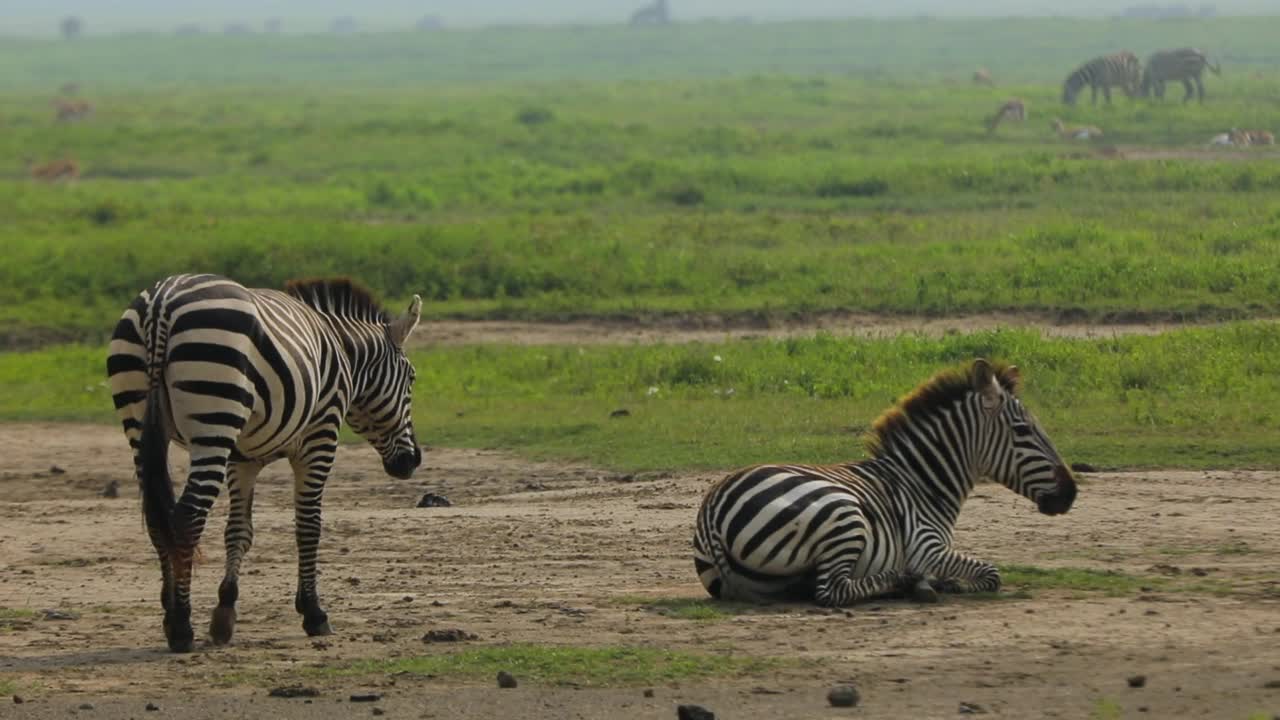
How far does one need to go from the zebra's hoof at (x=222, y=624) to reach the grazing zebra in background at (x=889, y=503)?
2.03 metres

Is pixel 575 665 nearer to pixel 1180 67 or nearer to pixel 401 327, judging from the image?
pixel 401 327

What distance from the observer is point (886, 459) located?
932 centimetres

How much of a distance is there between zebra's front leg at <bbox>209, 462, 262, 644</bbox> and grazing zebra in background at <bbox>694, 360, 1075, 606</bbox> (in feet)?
6.44

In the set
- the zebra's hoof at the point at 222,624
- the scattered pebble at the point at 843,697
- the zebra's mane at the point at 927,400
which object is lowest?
the zebra's hoof at the point at 222,624

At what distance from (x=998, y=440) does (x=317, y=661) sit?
130 inches

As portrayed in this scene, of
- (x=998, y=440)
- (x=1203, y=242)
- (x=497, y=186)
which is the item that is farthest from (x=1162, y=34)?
(x=998, y=440)

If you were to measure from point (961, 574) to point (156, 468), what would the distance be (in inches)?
136

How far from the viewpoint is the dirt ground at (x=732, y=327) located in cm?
1733

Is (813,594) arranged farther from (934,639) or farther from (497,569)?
(497,569)

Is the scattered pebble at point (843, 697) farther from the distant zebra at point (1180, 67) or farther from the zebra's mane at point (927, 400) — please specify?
the distant zebra at point (1180, 67)

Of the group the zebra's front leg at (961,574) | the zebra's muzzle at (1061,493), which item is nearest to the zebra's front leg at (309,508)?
the zebra's front leg at (961,574)

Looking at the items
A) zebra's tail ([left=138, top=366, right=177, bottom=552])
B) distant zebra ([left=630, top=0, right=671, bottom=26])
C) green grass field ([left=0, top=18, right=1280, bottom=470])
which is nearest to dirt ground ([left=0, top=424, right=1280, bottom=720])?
zebra's tail ([left=138, top=366, right=177, bottom=552])

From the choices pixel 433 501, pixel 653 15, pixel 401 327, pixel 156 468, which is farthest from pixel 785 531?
pixel 653 15

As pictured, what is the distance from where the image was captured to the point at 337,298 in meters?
9.36
